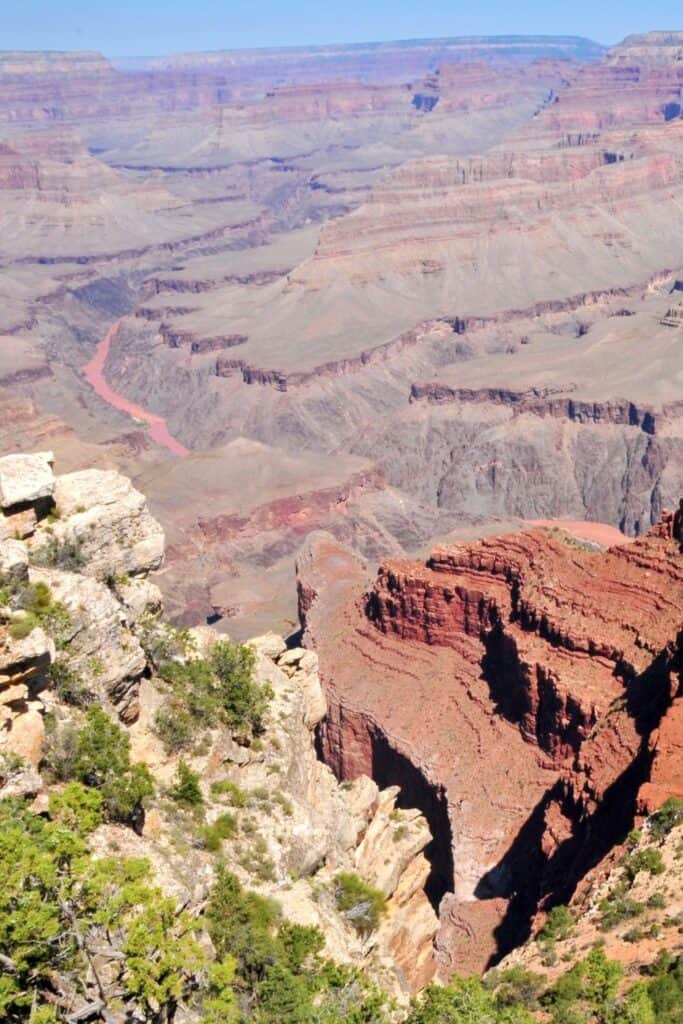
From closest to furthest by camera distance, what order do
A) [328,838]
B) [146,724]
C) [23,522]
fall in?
[328,838] → [146,724] → [23,522]

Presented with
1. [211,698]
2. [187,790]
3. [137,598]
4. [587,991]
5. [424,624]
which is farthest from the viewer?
[424,624]

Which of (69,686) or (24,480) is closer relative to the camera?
(69,686)

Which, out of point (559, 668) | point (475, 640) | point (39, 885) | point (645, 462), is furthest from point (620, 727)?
point (645, 462)

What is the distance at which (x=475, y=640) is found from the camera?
49.4 meters

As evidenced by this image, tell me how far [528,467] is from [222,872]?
111627 mm

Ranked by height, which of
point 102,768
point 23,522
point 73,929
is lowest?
point 102,768

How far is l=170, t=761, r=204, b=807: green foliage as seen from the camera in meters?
24.6

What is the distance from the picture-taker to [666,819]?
29.8 meters

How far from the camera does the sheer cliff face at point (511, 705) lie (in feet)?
121

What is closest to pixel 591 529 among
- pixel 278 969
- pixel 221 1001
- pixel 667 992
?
pixel 667 992

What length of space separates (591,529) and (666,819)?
92.1 metres

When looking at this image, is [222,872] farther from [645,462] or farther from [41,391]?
[41,391]

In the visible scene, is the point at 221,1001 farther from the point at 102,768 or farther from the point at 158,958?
the point at 102,768

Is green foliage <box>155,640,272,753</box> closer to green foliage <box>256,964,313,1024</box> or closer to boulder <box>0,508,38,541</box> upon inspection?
boulder <box>0,508,38,541</box>
